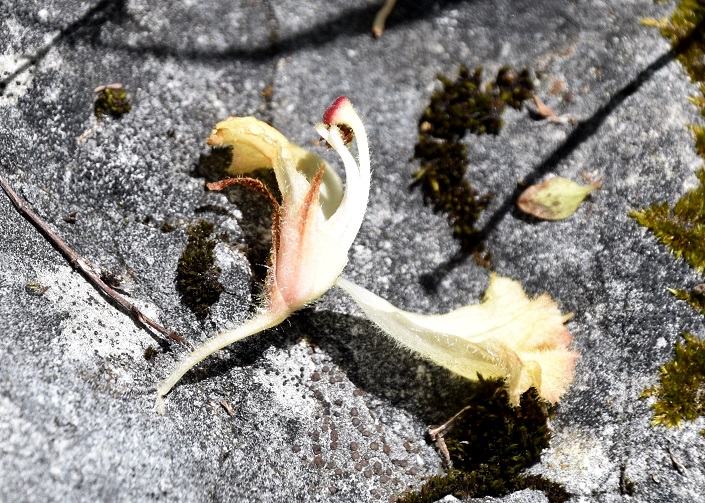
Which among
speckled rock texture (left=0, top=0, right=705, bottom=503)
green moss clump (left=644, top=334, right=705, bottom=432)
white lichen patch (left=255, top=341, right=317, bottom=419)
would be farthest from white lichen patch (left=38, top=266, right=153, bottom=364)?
green moss clump (left=644, top=334, right=705, bottom=432)

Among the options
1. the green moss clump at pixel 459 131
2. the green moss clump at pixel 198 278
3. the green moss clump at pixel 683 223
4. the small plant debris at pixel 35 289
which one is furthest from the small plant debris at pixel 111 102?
the green moss clump at pixel 683 223

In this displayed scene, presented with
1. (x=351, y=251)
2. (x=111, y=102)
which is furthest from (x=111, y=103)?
(x=351, y=251)

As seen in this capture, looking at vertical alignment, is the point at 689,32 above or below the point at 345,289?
above

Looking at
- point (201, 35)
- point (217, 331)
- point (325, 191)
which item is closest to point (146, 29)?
point (201, 35)

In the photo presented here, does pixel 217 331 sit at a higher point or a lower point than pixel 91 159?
lower

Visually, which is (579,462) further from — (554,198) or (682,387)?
(554,198)

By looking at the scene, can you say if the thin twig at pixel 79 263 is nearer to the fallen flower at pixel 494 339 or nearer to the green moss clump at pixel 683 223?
the fallen flower at pixel 494 339

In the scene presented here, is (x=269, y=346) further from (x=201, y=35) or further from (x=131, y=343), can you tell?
(x=201, y=35)

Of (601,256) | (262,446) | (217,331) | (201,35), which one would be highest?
(201,35)
